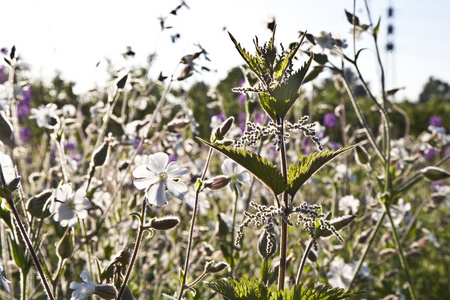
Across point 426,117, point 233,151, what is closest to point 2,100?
point 233,151

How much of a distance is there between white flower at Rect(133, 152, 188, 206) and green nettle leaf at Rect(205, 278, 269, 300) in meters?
0.20

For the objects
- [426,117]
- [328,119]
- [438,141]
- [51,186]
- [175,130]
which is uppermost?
[426,117]

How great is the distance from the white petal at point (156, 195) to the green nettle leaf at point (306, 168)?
10.2 inches

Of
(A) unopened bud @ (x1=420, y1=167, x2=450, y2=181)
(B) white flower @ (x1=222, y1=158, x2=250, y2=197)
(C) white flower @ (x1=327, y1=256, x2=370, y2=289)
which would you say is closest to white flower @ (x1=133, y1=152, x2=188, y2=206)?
(B) white flower @ (x1=222, y1=158, x2=250, y2=197)

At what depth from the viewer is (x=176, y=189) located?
879mm

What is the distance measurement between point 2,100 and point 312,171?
1007 mm

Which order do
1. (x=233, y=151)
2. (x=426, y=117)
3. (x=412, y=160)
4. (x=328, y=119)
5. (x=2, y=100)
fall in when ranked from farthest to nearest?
(x=426, y=117) < (x=328, y=119) < (x=412, y=160) < (x=2, y=100) < (x=233, y=151)

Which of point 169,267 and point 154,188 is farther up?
point 154,188

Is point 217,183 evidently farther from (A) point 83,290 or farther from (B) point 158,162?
(A) point 83,290

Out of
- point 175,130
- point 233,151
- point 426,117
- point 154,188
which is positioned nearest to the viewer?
point 233,151

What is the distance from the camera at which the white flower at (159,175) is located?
0.86 m

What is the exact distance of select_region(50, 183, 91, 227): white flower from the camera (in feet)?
3.23

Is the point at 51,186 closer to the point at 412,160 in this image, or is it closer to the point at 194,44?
the point at 194,44

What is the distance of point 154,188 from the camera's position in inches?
33.6
